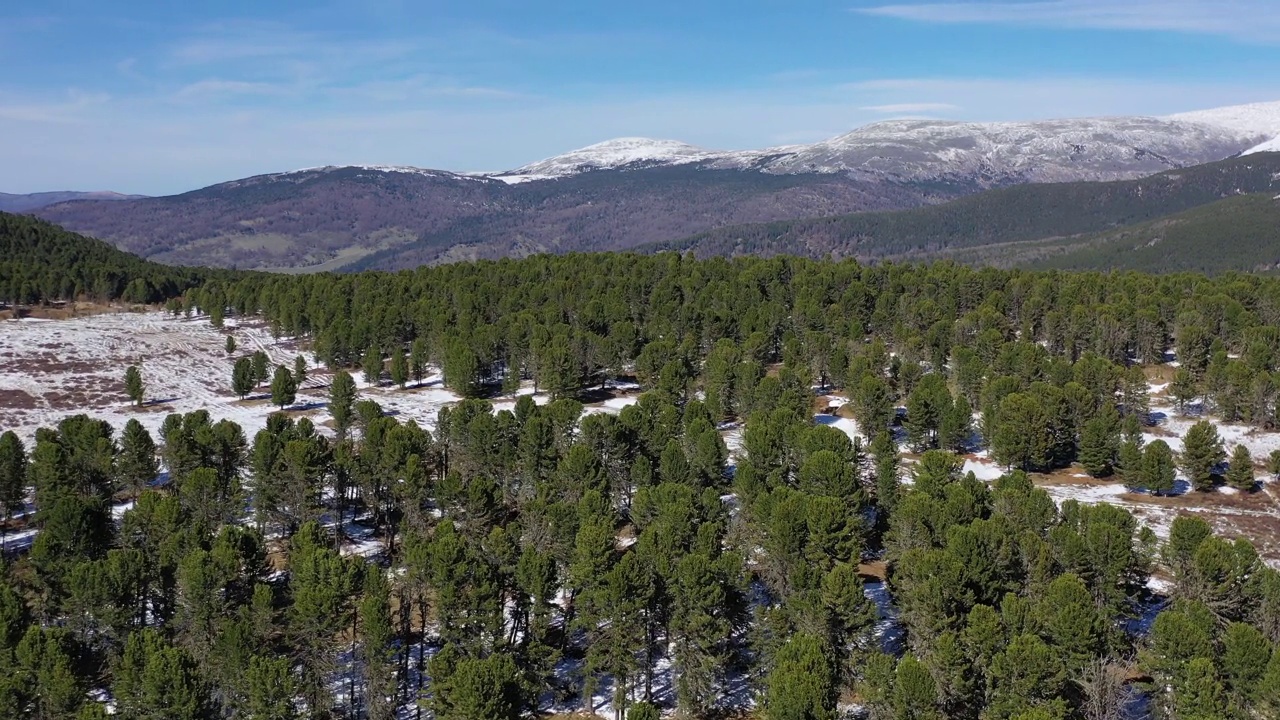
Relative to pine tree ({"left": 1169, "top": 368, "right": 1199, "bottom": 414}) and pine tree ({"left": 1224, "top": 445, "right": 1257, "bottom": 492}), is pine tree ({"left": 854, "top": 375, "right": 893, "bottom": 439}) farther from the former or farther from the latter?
pine tree ({"left": 1169, "top": 368, "right": 1199, "bottom": 414})

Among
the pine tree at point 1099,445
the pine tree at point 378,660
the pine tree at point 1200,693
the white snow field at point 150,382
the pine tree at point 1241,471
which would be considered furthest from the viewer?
the white snow field at point 150,382

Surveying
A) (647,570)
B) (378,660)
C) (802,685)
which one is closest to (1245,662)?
(802,685)

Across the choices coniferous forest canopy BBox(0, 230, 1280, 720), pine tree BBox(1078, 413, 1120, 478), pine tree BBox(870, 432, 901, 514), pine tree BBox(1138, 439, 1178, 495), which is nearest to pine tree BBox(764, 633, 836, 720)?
coniferous forest canopy BBox(0, 230, 1280, 720)

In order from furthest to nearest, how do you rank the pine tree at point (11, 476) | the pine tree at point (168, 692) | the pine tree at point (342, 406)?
the pine tree at point (342, 406)
the pine tree at point (11, 476)
the pine tree at point (168, 692)

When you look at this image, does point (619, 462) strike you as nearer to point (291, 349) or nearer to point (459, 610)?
point (459, 610)

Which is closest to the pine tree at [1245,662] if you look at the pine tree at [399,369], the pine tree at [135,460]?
the pine tree at [135,460]

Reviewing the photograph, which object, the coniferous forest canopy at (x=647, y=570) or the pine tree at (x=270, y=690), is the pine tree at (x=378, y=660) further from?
the pine tree at (x=270, y=690)

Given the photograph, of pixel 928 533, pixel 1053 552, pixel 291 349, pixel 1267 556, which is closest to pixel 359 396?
pixel 291 349
